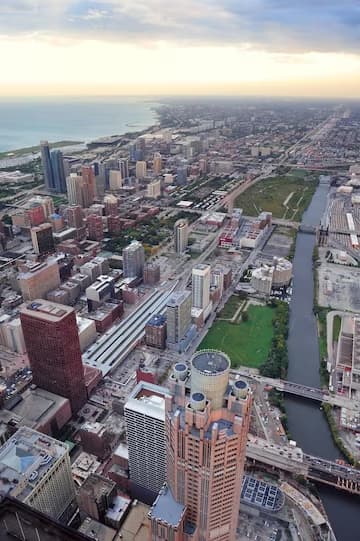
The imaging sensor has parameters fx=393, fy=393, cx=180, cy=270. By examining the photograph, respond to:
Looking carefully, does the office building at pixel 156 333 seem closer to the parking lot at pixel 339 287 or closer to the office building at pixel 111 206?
the parking lot at pixel 339 287

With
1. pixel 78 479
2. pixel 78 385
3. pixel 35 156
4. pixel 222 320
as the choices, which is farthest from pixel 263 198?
pixel 35 156

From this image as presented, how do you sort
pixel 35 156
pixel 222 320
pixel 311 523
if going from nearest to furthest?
pixel 311 523, pixel 222 320, pixel 35 156

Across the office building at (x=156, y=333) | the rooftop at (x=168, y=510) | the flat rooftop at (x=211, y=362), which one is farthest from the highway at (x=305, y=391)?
the flat rooftop at (x=211, y=362)

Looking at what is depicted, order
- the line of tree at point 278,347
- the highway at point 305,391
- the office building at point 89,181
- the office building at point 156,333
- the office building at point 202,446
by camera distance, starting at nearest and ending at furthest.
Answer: the office building at point 202,446 < the highway at point 305,391 < the line of tree at point 278,347 < the office building at point 156,333 < the office building at point 89,181

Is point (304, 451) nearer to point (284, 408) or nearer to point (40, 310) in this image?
point (284, 408)

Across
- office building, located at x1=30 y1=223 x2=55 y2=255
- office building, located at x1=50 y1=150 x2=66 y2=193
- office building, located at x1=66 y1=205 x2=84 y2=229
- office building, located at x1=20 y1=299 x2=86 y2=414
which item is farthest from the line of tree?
office building, located at x1=50 y1=150 x2=66 y2=193

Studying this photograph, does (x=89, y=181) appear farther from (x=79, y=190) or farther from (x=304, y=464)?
(x=304, y=464)

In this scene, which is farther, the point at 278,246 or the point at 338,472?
the point at 278,246
